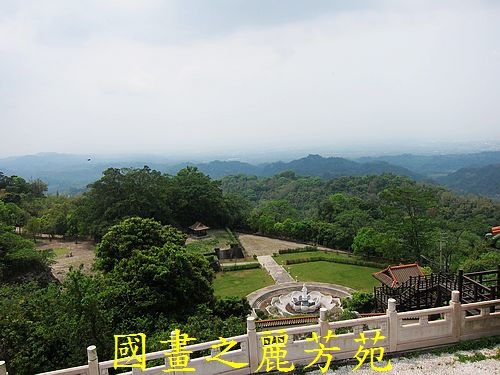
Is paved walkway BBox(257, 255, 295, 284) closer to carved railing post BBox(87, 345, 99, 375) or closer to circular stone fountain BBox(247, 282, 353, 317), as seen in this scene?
circular stone fountain BBox(247, 282, 353, 317)

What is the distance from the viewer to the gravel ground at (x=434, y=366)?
24.3ft

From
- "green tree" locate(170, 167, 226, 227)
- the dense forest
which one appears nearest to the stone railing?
the dense forest

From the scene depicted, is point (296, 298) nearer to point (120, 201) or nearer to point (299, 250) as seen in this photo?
point (299, 250)

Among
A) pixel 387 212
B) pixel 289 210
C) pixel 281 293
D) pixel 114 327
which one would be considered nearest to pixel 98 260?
pixel 114 327

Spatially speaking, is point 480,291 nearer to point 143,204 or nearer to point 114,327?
point 114,327

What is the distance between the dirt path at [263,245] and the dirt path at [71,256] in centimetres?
1235

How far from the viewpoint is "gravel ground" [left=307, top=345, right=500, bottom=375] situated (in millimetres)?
7402

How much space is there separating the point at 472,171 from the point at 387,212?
155 meters

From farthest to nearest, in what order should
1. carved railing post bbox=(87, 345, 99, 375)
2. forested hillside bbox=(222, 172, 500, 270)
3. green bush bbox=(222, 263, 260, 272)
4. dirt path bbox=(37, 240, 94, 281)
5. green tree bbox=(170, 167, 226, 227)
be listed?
green tree bbox=(170, 167, 226, 227) → green bush bbox=(222, 263, 260, 272) → forested hillside bbox=(222, 172, 500, 270) → dirt path bbox=(37, 240, 94, 281) → carved railing post bbox=(87, 345, 99, 375)

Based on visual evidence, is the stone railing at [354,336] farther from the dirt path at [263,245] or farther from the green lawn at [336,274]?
the dirt path at [263,245]

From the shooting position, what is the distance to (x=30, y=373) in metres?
9.71

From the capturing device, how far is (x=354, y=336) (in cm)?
793

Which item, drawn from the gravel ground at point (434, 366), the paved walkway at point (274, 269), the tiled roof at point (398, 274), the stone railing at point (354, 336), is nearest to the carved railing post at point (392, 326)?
the stone railing at point (354, 336)

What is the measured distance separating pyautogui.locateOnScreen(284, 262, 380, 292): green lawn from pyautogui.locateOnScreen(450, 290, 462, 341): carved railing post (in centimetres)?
1505
